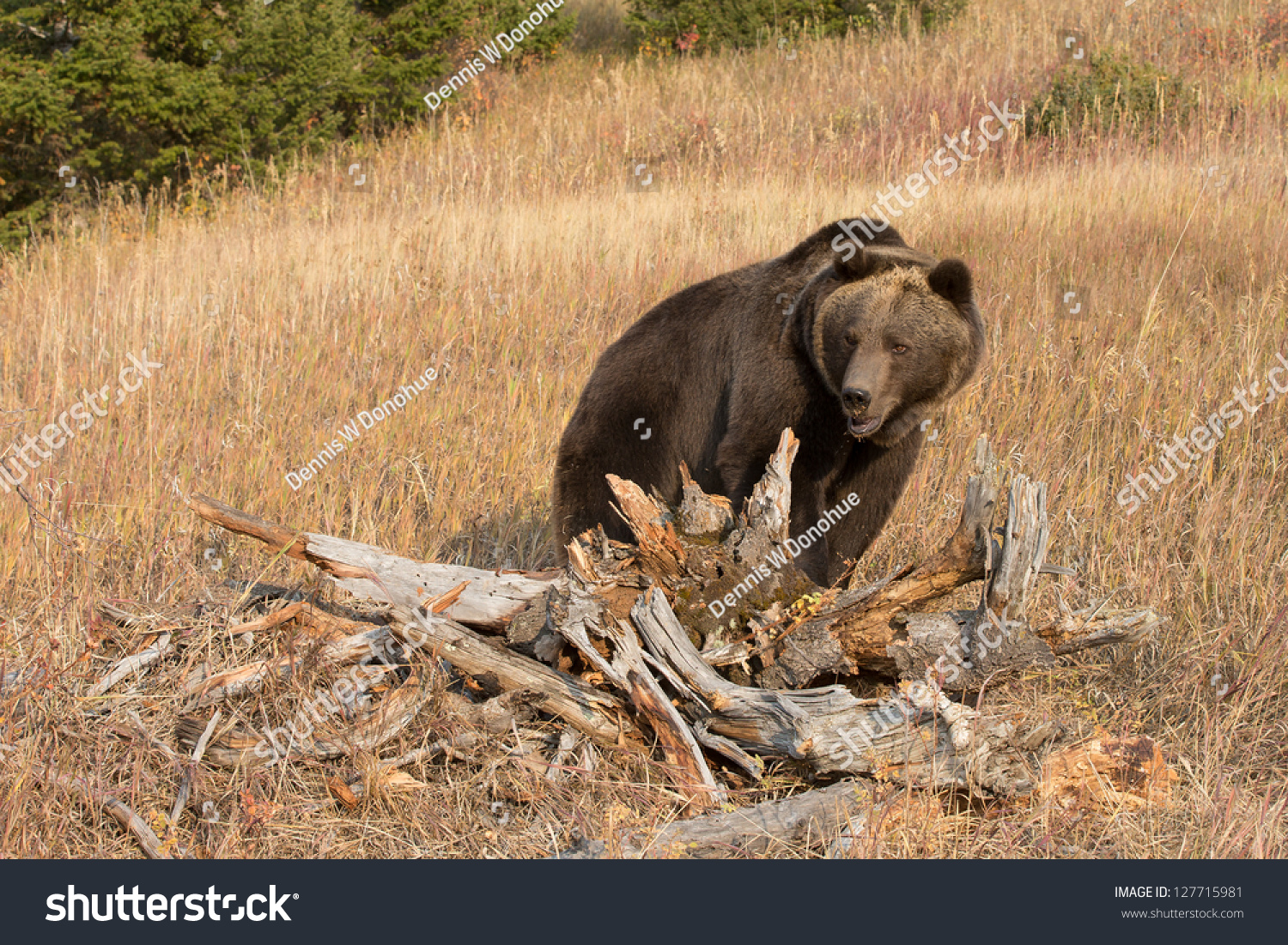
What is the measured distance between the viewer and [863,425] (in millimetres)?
3768

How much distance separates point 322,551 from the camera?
3.35 metres

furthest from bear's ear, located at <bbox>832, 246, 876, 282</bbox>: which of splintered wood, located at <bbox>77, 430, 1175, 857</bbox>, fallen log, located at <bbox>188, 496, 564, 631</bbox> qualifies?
fallen log, located at <bbox>188, 496, 564, 631</bbox>

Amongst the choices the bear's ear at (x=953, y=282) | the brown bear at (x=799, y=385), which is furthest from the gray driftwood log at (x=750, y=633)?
the bear's ear at (x=953, y=282)

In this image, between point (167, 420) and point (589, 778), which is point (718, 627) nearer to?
point (589, 778)

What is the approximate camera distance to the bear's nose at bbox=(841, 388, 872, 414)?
3572 mm

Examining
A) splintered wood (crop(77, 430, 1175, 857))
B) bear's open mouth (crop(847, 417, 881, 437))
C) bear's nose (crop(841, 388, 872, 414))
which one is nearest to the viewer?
splintered wood (crop(77, 430, 1175, 857))

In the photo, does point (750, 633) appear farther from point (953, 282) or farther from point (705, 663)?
point (953, 282)

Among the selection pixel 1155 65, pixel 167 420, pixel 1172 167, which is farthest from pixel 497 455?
pixel 1155 65

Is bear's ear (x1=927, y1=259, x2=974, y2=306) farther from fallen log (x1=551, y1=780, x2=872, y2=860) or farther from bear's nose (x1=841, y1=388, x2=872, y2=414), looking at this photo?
fallen log (x1=551, y1=780, x2=872, y2=860)

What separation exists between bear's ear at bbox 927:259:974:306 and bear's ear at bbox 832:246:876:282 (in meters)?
0.24

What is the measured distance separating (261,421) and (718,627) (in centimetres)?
318

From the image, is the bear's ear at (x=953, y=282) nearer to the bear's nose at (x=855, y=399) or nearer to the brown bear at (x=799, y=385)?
the brown bear at (x=799, y=385)

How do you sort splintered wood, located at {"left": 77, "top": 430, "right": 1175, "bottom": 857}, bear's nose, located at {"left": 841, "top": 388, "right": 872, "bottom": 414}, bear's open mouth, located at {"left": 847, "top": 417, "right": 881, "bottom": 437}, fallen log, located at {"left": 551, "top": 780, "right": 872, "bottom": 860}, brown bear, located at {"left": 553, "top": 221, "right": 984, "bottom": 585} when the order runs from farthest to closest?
brown bear, located at {"left": 553, "top": 221, "right": 984, "bottom": 585}, bear's open mouth, located at {"left": 847, "top": 417, "right": 881, "bottom": 437}, bear's nose, located at {"left": 841, "top": 388, "right": 872, "bottom": 414}, splintered wood, located at {"left": 77, "top": 430, "right": 1175, "bottom": 857}, fallen log, located at {"left": 551, "top": 780, "right": 872, "bottom": 860}

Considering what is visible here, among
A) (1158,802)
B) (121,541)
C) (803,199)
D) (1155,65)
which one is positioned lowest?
(1158,802)
